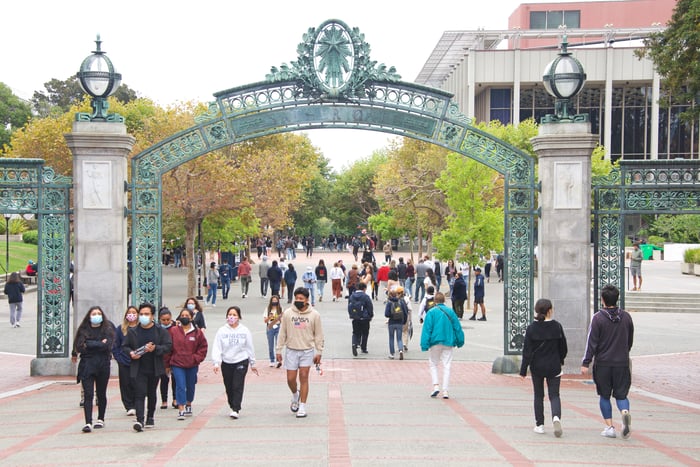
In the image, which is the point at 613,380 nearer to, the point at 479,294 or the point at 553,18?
the point at 479,294

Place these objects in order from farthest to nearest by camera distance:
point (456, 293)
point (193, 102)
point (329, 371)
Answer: point (193, 102), point (456, 293), point (329, 371)

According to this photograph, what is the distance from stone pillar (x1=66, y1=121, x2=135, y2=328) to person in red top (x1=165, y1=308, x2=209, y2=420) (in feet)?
12.0

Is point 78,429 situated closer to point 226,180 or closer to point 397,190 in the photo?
point 226,180

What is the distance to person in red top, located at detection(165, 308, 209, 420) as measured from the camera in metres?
9.96

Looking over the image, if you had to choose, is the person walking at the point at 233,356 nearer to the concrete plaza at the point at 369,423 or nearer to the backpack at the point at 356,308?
the concrete plaza at the point at 369,423

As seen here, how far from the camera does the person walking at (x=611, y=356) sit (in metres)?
8.80

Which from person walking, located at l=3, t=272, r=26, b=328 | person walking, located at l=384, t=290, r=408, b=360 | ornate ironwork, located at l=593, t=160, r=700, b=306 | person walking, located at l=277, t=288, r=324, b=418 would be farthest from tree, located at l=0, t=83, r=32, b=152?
person walking, located at l=277, t=288, r=324, b=418

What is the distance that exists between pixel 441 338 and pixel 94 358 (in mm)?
4655

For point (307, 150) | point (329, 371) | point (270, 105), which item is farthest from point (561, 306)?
point (307, 150)

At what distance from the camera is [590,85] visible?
61000mm

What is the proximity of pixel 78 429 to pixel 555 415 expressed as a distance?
17.3 ft

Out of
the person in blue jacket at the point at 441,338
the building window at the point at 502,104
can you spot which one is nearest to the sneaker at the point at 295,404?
the person in blue jacket at the point at 441,338

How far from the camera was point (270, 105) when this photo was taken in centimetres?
1419

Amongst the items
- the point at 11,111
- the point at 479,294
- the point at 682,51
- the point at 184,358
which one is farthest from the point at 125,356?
the point at 11,111
